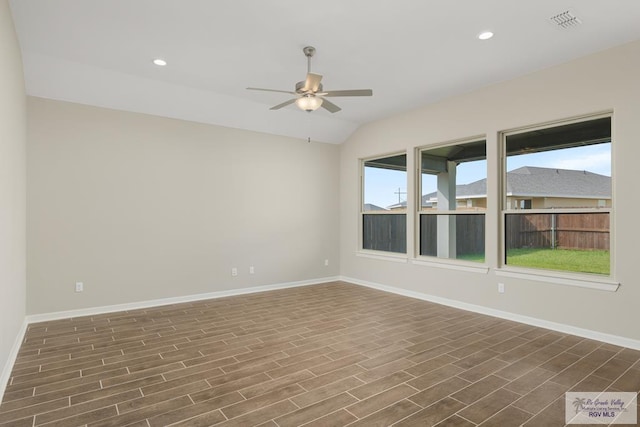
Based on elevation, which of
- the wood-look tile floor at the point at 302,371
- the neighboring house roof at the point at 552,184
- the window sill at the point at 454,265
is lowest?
the wood-look tile floor at the point at 302,371

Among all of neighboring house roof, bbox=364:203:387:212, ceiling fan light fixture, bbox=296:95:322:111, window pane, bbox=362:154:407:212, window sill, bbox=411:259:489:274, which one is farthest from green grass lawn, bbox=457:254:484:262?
ceiling fan light fixture, bbox=296:95:322:111

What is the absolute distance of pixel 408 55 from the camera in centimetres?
376

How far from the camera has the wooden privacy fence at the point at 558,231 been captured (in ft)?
12.4

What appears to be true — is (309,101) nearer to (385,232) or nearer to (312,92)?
(312,92)

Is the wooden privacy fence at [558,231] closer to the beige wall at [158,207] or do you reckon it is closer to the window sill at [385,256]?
the window sill at [385,256]

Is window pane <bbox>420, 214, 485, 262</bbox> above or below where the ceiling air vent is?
below

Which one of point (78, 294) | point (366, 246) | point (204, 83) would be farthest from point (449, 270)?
point (78, 294)

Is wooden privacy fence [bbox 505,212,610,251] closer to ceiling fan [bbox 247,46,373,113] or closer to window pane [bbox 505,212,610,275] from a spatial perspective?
window pane [bbox 505,212,610,275]

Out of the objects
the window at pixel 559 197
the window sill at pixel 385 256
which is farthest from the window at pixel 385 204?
the window at pixel 559 197

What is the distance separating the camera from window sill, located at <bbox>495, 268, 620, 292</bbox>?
358 cm

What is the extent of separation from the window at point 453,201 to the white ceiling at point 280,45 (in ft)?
2.89

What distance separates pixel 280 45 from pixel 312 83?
0.59 meters

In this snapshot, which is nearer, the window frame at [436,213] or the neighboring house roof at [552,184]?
the neighboring house roof at [552,184]

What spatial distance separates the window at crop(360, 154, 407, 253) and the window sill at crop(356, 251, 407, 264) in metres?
0.11
